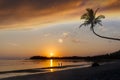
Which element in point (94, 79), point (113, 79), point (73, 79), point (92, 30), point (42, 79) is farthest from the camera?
point (92, 30)

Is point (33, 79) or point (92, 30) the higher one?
point (92, 30)

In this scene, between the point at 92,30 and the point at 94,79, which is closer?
the point at 94,79

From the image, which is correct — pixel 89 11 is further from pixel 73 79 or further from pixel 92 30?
pixel 73 79

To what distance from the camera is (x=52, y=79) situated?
99.7 feet

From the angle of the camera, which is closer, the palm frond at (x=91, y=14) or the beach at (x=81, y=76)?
the beach at (x=81, y=76)

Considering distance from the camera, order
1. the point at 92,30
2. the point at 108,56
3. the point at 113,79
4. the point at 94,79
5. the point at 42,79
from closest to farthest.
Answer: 1. the point at 113,79
2. the point at 94,79
3. the point at 42,79
4. the point at 92,30
5. the point at 108,56

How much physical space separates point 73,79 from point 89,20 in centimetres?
2266

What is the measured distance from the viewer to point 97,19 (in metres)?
51.1

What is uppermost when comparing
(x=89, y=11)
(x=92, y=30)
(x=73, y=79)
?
(x=89, y=11)

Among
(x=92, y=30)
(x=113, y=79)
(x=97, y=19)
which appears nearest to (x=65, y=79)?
(x=113, y=79)

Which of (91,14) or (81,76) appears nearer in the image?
(81,76)

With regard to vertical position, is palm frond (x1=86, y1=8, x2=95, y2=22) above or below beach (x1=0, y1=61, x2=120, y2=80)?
above

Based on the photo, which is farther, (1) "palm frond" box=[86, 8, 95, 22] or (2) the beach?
(1) "palm frond" box=[86, 8, 95, 22]

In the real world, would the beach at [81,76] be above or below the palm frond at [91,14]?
below
